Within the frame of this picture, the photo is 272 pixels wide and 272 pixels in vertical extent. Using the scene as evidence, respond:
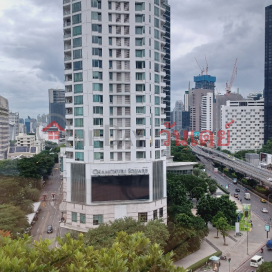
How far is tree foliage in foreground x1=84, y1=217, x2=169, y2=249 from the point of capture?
988 centimetres

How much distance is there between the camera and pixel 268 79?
45719 mm

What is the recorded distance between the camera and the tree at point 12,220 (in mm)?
10953

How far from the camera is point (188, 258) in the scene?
1146 centimetres

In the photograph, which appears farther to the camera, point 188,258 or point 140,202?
point 140,202

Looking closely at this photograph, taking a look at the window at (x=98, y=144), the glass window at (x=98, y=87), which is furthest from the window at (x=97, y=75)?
the window at (x=98, y=144)

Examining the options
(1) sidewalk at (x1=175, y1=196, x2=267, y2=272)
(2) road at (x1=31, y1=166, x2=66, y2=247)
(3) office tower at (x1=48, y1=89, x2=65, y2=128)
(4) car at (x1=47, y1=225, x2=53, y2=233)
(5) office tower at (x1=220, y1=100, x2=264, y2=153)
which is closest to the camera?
(1) sidewalk at (x1=175, y1=196, x2=267, y2=272)

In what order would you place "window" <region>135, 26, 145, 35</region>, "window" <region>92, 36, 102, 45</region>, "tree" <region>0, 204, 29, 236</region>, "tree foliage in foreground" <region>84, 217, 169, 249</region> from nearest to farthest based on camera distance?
"tree foliage in foreground" <region>84, 217, 169, 249</region> → "tree" <region>0, 204, 29, 236</region> → "window" <region>92, 36, 102, 45</region> → "window" <region>135, 26, 145, 35</region>

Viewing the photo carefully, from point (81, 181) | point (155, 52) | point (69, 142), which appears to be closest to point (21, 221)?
point (81, 181)

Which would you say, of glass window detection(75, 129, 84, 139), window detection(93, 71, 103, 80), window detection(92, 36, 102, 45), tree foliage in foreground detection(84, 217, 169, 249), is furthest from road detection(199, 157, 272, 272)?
window detection(92, 36, 102, 45)

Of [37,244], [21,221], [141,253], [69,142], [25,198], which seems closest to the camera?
[37,244]

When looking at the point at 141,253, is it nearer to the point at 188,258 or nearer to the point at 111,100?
the point at 188,258

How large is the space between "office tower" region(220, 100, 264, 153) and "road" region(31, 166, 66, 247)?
2610 centimetres

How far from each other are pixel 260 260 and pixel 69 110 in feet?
31.4

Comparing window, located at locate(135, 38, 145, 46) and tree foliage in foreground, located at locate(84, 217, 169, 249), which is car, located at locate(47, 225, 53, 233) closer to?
tree foliage in foreground, located at locate(84, 217, 169, 249)
